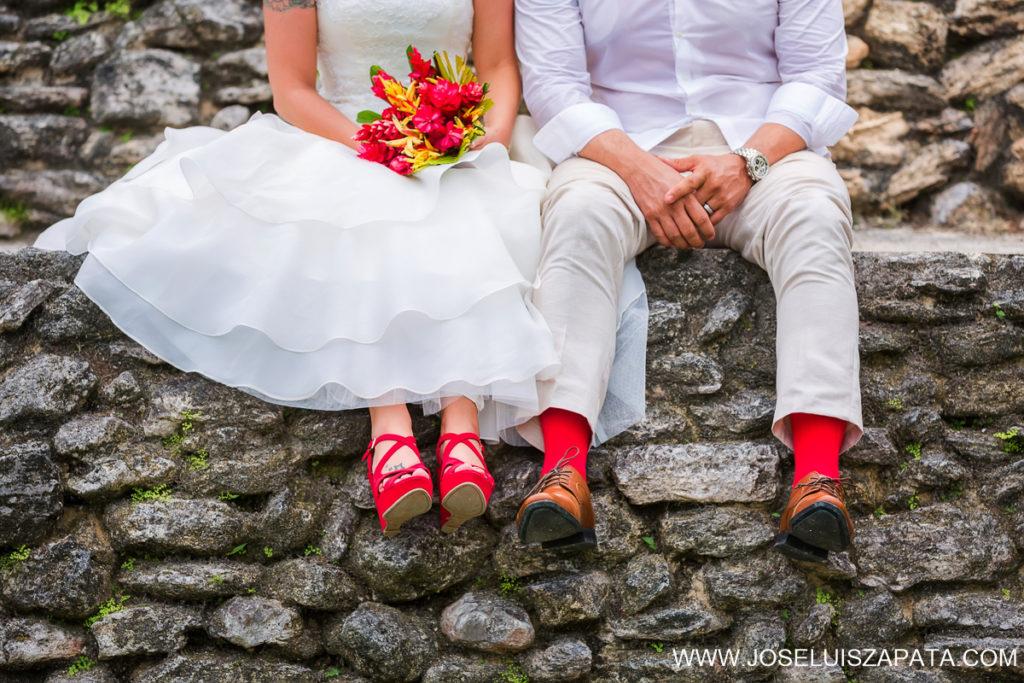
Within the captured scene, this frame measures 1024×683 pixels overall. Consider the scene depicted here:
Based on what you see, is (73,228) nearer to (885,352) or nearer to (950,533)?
(885,352)

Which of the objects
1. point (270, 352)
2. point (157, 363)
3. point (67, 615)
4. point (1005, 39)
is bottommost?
point (67, 615)

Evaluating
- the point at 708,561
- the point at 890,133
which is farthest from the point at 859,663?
the point at 890,133

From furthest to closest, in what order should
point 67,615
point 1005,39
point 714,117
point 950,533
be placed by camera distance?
point 1005,39 < point 714,117 < point 950,533 < point 67,615

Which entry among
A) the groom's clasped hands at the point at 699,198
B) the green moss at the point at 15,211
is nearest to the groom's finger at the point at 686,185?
the groom's clasped hands at the point at 699,198

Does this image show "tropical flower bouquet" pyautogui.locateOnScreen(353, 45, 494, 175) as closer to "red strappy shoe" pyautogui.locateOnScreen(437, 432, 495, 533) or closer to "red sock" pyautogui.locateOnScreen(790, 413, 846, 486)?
"red strappy shoe" pyautogui.locateOnScreen(437, 432, 495, 533)

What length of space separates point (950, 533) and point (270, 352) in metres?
1.69

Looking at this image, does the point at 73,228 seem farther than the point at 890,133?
No

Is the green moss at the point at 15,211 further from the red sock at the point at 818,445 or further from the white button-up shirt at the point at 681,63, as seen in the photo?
the red sock at the point at 818,445

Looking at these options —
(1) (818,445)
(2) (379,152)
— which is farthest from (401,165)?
(1) (818,445)

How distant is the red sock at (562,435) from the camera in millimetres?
2029

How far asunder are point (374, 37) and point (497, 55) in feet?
1.23

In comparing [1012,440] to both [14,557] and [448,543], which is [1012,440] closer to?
[448,543]

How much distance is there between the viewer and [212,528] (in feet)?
6.83

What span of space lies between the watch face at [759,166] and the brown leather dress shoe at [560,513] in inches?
37.1
